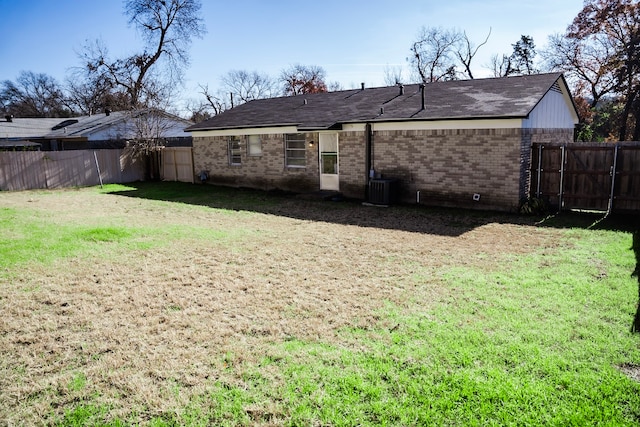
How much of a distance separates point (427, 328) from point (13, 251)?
7.82 metres

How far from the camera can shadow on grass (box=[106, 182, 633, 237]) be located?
411 inches

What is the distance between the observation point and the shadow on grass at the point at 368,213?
10.4m

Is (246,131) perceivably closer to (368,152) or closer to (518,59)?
(368,152)

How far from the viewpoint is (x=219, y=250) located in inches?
330

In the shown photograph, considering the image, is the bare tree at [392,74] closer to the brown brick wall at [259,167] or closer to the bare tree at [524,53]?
the bare tree at [524,53]

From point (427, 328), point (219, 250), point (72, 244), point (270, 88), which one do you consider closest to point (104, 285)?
point (219, 250)

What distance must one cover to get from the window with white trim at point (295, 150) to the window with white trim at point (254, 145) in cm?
159

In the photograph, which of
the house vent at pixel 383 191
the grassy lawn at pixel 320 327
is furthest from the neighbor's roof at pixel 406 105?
the grassy lawn at pixel 320 327

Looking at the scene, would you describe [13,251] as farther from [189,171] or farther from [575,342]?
[189,171]

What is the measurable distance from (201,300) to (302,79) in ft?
146

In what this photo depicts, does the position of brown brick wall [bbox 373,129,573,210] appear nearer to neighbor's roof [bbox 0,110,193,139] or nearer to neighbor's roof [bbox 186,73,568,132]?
neighbor's roof [bbox 186,73,568,132]

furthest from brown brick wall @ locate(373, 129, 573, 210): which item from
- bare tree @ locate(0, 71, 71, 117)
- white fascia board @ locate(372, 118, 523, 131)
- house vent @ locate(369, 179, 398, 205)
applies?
bare tree @ locate(0, 71, 71, 117)

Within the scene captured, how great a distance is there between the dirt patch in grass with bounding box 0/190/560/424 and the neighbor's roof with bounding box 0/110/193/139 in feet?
58.6

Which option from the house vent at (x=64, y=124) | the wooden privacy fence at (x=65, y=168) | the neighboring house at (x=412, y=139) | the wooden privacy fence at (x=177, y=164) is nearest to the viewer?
the neighboring house at (x=412, y=139)
